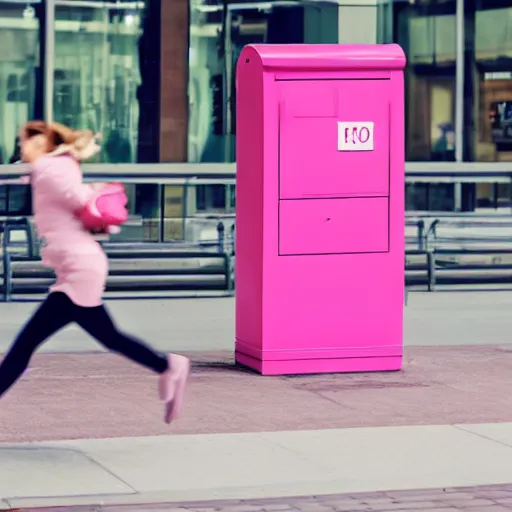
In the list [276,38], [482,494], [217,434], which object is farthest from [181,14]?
[482,494]

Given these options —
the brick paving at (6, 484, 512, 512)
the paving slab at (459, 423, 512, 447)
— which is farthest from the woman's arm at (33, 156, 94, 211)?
the paving slab at (459, 423, 512, 447)

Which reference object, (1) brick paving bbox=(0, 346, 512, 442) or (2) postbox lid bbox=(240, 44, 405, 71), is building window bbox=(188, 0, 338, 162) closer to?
(1) brick paving bbox=(0, 346, 512, 442)

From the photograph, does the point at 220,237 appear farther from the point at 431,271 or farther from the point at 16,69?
the point at 16,69

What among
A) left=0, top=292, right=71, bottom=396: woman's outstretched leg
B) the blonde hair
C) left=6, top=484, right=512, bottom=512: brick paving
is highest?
the blonde hair

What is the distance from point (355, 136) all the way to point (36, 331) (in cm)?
325

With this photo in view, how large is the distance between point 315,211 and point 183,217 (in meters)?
5.91

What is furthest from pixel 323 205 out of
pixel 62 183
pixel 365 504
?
pixel 365 504

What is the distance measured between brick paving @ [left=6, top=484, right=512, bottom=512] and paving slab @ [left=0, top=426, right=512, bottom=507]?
0.29ft

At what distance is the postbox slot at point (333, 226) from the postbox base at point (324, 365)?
699 mm

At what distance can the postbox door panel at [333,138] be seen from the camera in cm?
1035

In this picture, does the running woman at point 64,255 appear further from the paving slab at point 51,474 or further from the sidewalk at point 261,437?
the sidewalk at point 261,437

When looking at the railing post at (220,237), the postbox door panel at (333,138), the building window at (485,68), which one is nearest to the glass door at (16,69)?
the railing post at (220,237)

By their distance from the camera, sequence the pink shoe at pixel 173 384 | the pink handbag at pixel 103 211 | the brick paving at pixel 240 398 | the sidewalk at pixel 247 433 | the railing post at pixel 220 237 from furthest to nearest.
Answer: the railing post at pixel 220 237, the brick paving at pixel 240 398, the pink shoe at pixel 173 384, the pink handbag at pixel 103 211, the sidewalk at pixel 247 433

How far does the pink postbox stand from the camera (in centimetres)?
1034
